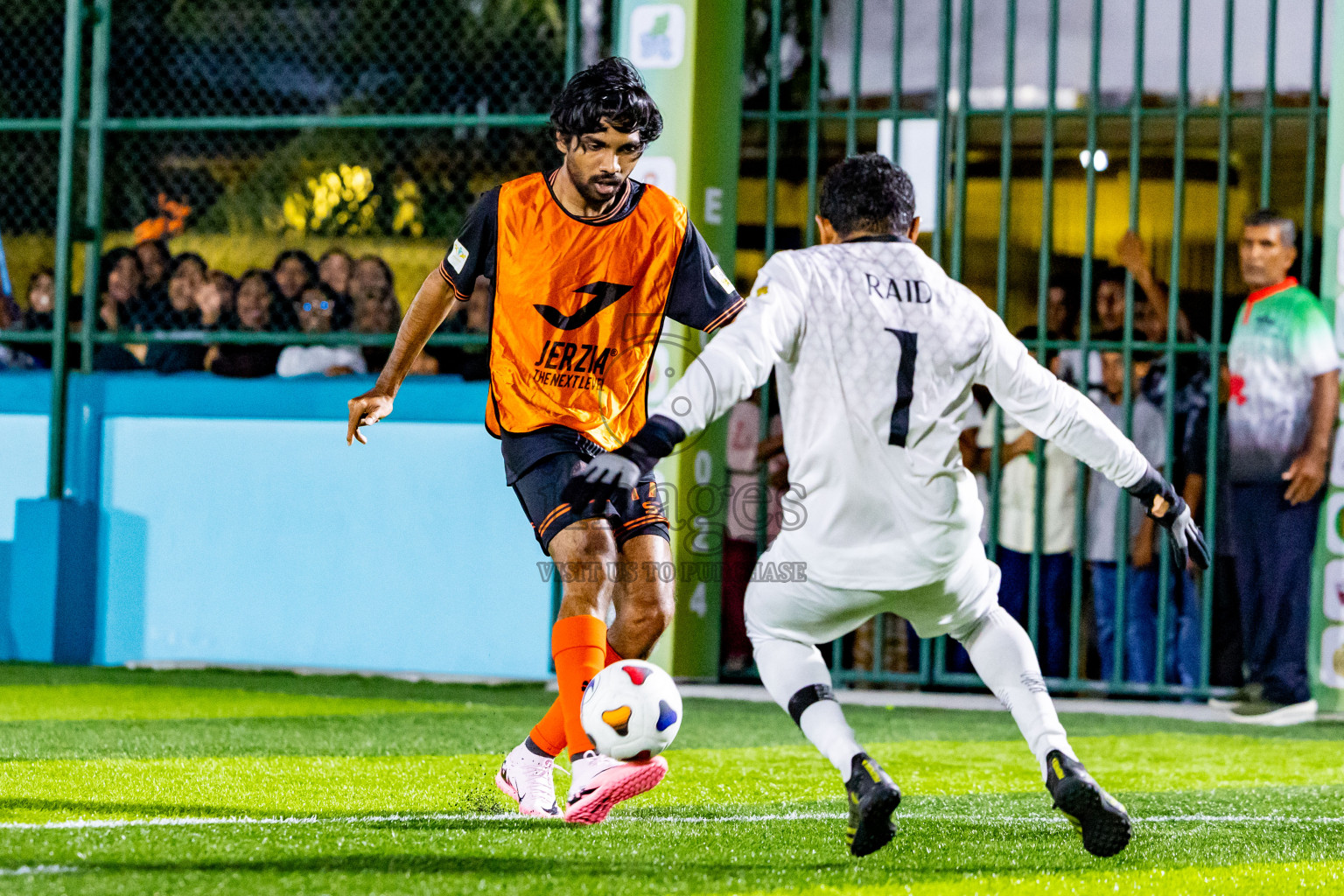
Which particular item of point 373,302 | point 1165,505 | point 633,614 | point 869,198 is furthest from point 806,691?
point 373,302

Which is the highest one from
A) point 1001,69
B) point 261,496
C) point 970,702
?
point 1001,69

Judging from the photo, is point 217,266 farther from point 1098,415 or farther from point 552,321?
point 1098,415

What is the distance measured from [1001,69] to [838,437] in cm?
603

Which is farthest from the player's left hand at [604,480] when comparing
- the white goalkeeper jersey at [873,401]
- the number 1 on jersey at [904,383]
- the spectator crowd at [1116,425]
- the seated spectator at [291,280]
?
the seated spectator at [291,280]

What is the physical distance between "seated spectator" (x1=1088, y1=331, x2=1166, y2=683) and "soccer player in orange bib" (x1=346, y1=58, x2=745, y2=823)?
3.89 meters

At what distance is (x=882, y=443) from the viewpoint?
3705 millimetres

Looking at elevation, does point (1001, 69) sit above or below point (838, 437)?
above

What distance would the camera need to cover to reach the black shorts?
4.21m

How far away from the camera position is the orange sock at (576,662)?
4141 mm

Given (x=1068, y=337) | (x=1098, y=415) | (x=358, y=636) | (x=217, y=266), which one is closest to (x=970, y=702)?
(x=1068, y=337)

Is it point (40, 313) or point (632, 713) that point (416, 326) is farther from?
point (40, 313)

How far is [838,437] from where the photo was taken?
3.69 m

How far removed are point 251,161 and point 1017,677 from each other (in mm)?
8045

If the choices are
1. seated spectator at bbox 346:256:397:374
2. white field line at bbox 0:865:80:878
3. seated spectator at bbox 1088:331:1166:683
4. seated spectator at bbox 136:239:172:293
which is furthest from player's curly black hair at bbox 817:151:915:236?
seated spectator at bbox 136:239:172:293
